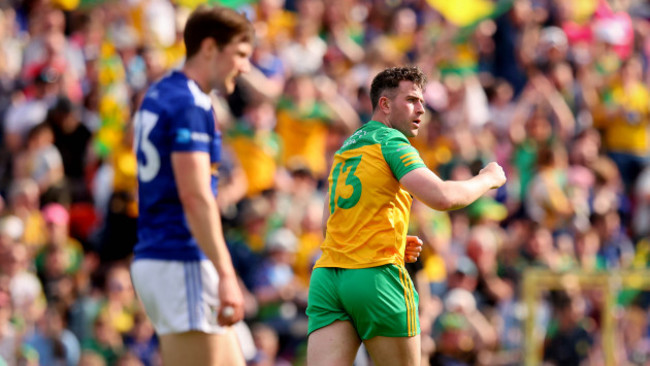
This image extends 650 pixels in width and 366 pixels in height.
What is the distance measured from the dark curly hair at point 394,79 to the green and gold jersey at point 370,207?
21cm

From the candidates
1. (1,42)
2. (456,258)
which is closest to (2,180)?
(1,42)

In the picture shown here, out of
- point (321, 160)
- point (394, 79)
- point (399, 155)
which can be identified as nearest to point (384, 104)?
point (394, 79)

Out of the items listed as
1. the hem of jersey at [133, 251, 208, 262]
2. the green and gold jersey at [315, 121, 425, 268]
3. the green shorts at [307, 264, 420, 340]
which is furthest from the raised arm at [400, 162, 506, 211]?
the hem of jersey at [133, 251, 208, 262]

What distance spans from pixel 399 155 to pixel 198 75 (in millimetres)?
1090

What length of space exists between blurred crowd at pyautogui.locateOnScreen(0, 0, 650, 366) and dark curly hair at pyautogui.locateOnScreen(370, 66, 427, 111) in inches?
163

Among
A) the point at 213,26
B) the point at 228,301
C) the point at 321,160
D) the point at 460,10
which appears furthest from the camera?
the point at 460,10

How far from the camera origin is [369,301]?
226 inches

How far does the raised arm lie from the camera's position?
17.7ft

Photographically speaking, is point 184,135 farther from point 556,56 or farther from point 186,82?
point 556,56

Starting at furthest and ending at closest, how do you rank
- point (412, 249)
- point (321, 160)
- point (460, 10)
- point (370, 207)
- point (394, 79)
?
1. point (460, 10)
2. point (321, 160)
3. point (412, 249)
4. point (394, 79)
5. point (370, 207)

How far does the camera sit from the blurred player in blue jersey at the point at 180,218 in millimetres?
5301

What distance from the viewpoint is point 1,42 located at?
1284cm

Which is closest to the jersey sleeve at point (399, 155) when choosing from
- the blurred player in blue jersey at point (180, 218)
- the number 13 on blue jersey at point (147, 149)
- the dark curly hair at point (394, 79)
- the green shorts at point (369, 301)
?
the dark curly hair at point (394, 79)

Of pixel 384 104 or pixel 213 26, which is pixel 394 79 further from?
pixel 213 26
